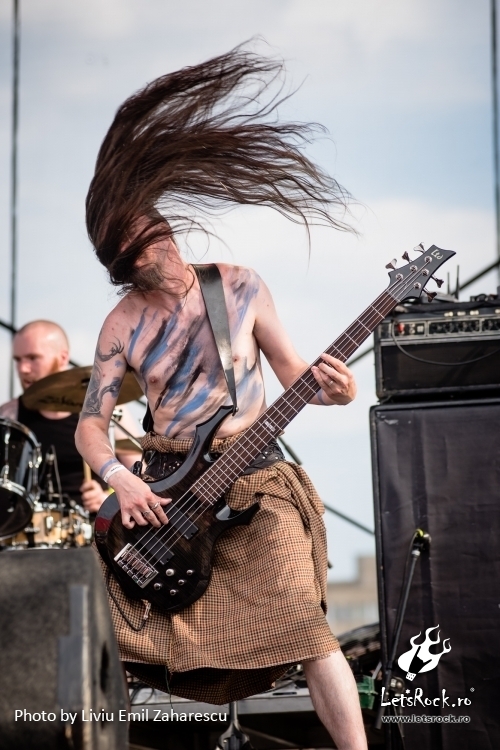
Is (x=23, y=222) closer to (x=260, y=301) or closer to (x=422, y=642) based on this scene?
(x=260, y=301)

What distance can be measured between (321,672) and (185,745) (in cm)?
146

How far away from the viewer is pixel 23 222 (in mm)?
7426

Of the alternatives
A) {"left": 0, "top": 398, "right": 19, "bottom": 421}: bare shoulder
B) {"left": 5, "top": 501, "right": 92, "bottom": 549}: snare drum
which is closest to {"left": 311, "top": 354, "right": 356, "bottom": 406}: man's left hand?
{"left": 5, "top": 501, "right": 92, "bottom": 549}: snare drum

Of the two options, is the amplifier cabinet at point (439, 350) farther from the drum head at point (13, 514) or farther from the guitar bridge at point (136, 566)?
the drum head at point (13, 514)

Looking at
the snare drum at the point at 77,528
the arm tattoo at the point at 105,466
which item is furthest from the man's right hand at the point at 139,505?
the snare drum at the point at 77,528

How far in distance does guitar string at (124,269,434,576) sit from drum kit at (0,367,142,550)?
209 cm

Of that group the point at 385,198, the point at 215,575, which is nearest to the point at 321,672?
the point at 215,575

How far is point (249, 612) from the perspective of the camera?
319 centimetres

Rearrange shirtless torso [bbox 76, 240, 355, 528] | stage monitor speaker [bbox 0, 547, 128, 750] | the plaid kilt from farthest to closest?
shirtless torso [bbox 76, 240, 355, 528]
the plaid kilt
stage monitor speaker [bbox 0, 547, 128, 750]

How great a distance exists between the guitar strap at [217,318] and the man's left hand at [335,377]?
312 millimetres

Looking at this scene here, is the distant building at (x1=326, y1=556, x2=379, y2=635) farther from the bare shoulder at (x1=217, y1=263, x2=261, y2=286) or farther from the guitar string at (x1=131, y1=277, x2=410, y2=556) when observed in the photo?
the guitar string at (x1=131, y1=277, x2=410, y2=556)

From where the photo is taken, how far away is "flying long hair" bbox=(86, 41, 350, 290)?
368 cm

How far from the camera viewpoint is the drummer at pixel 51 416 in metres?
6.62

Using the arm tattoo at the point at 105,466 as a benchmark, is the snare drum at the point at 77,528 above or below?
above
